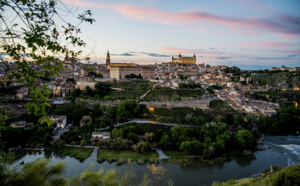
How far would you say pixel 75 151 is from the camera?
13.6 metres

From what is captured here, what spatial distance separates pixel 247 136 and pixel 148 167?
25.2ft

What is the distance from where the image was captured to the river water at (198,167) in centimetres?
1074

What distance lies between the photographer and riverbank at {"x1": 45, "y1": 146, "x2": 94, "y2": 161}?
12859mm

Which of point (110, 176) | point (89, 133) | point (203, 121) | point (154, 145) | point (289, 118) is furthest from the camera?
point (289, 118)

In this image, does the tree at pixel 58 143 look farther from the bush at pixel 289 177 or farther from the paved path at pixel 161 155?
the bush at pixel 289 177

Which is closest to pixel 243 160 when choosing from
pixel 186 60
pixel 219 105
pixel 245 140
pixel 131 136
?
pixel 245 140

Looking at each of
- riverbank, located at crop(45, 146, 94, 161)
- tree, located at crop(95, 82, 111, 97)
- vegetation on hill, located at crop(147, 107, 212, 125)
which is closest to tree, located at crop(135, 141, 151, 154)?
riverbank, located at crop(45, 146, 94, 161)

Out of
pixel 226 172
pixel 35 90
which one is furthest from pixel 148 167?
pixel 35 90

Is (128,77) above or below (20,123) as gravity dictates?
above

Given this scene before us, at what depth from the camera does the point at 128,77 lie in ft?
113

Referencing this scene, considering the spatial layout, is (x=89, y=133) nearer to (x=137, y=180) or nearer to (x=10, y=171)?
(x=137, y=180)

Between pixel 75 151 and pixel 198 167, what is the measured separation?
7.69 m

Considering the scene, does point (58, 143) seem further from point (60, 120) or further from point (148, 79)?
point (148, 79)

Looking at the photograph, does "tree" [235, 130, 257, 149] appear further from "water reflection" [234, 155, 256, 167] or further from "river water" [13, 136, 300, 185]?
"water reflection" [234, 155, 256, 167]
